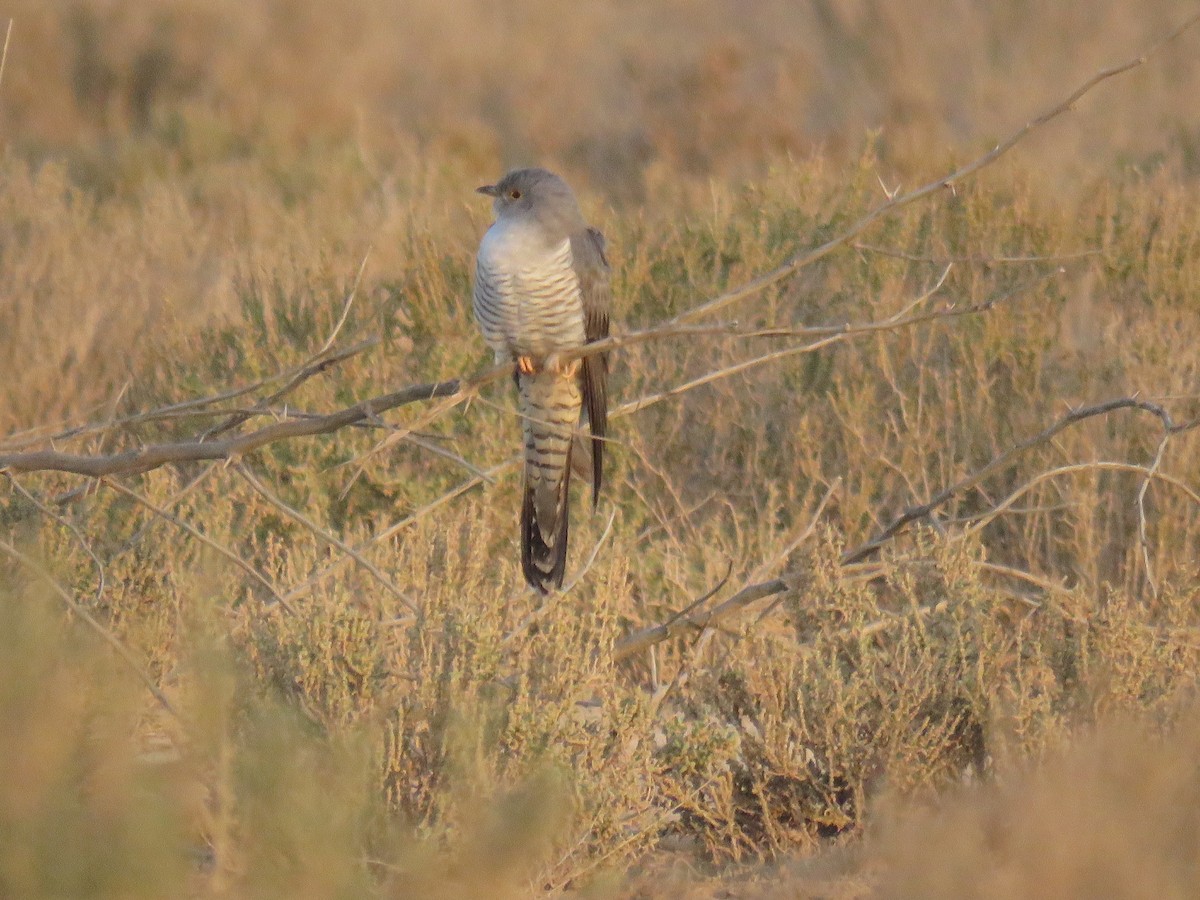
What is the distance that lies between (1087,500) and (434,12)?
75.6 ft

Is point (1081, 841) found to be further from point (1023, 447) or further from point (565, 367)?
point (565, 367)

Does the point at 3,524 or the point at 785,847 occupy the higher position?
the point at 3,524

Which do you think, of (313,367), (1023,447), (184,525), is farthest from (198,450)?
(1023,447)

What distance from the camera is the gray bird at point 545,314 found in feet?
15.6

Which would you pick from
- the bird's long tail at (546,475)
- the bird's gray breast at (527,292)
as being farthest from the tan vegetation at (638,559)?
the bird's gray breast at (527,292)

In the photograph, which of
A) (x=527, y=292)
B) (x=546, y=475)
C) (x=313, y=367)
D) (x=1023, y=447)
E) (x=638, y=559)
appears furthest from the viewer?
(x=638, y=559)

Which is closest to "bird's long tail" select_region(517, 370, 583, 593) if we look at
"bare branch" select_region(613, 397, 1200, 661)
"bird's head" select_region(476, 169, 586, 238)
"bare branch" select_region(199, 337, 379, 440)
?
"bare branch" select_region(613, 397, 1200, 661)

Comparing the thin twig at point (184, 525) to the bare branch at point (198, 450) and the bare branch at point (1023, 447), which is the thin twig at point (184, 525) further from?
the bare branch at point (1023, 447)

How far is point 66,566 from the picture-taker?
15.1ft

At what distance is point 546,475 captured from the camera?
16.2ft

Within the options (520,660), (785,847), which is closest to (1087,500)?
(785,847)

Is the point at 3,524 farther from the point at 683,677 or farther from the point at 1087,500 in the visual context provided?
the point at 1087,500

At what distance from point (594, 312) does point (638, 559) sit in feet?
3.55

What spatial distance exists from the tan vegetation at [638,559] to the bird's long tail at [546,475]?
147 millimetres
